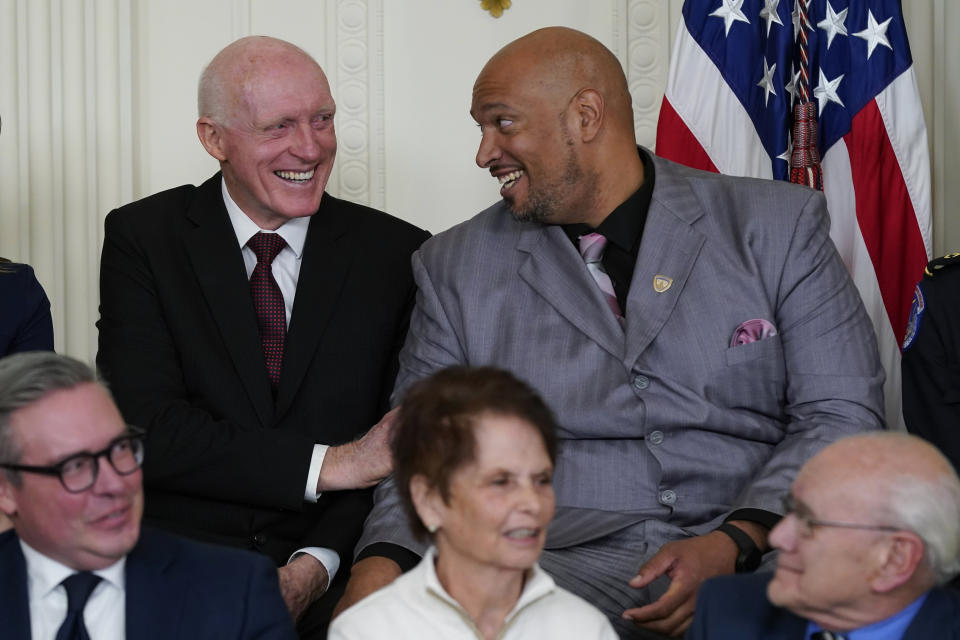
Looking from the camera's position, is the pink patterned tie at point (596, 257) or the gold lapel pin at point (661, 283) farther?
the pink patterned tie at point (596, 257)

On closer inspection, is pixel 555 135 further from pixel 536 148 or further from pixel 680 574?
pixel 680 574

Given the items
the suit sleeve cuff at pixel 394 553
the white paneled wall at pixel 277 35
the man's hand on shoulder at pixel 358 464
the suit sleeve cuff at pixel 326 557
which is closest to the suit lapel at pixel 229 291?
the man's hand on shoulder at pixel 358 464

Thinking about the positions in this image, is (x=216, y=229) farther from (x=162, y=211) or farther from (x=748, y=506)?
(x=748, y=506)

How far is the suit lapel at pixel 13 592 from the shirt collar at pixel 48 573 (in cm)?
2

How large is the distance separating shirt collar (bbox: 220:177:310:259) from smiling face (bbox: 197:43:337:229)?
0.02 m

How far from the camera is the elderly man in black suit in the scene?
3291 millimetres

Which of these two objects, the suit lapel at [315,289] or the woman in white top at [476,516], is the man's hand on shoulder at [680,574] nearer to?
the woman in white top at [476,516]

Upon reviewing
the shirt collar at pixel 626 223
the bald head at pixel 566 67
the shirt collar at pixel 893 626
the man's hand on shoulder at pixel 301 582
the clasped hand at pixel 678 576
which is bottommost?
the man's hand on shoulder at pixel 301 582

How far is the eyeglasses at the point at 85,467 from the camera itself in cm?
226

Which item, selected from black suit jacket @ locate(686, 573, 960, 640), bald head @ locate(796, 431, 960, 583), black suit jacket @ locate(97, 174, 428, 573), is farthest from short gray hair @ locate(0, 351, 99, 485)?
bald head @ locate(796, 431, 960, 583)

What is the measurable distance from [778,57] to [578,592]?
2.22m

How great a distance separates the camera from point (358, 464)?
3273 millimetres

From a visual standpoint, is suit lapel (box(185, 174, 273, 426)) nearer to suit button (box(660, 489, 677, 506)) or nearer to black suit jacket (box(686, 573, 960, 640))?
suit button (box(660, 489, 677, 506))

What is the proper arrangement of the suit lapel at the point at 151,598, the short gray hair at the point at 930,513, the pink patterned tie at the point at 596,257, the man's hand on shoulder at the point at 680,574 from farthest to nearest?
the pink patterned tie at the point at 596,257, the man's hand on shoulder at the point at 680,574, the suit lapel at the point at 151,598, the short gray hair at the point at 930,513
